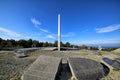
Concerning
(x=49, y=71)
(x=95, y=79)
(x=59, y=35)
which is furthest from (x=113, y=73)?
(x=59, y=35)

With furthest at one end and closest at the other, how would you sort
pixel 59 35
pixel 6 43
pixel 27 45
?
pixel 27 45
pixel 6 43
pixel 59 35

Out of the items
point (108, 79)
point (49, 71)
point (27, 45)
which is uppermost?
point (27, 45)

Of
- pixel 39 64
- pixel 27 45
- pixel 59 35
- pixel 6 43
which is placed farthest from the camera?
pixel 27 45

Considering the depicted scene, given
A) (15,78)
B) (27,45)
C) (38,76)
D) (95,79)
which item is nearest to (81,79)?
(95,79)

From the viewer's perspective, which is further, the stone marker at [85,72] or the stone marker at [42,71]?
the stone marker at [85,72]

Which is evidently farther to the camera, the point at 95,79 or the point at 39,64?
the point at 39,64

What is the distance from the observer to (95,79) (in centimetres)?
352

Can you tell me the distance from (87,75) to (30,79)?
193 centimetres

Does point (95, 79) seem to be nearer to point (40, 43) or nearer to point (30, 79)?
point (30, 79)

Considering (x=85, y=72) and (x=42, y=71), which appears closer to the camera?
(x=42, y=71)

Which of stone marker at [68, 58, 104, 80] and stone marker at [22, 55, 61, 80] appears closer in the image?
stone marker at [22, 55, 61, 80]

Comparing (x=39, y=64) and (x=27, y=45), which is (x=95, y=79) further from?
(x=27, y=45)

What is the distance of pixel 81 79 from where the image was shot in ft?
10.7

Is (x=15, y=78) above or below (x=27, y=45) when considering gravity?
below
